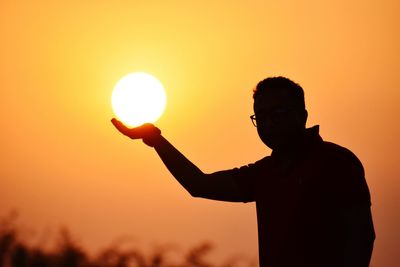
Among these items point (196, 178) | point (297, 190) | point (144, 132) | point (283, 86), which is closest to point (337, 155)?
point (297, 190)

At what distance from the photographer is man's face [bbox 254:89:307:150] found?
2.35 m

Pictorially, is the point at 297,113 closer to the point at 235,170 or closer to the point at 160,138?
the point at 235,170

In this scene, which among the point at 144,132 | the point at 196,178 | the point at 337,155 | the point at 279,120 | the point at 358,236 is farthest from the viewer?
the point at 144,132

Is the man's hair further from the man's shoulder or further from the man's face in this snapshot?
the man's shoulder

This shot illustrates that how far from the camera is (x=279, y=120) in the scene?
7.73ft

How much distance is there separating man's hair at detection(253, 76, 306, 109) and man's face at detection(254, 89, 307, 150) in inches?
1.0

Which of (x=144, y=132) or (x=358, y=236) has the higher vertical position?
(x=144, y=132)

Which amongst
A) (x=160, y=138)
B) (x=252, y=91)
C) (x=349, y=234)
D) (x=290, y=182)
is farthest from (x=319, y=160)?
(x=160, y=138)

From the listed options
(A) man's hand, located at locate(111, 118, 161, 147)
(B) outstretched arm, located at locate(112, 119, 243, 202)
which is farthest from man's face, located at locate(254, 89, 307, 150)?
(A) man's hand, located at locate(111, 118, 161, 147)

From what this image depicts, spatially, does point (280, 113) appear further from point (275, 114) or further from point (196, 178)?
point (196, 178)

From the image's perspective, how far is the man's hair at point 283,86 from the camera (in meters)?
2.44

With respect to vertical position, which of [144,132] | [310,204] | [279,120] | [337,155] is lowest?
[310,204]

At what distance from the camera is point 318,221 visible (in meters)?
2.18

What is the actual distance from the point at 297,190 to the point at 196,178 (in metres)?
0.60
